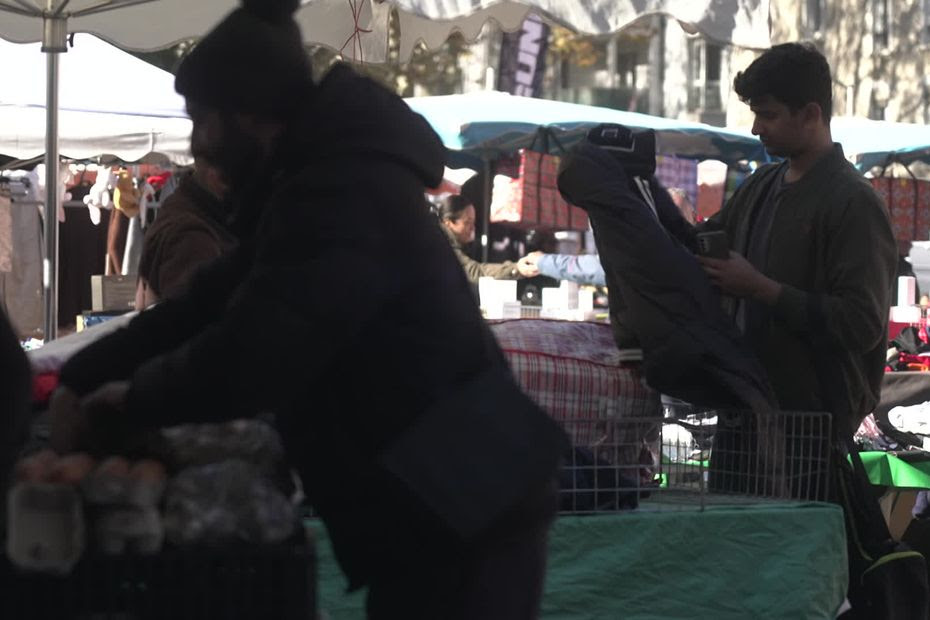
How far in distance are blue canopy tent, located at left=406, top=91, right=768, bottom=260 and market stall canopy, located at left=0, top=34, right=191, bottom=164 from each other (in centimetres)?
220

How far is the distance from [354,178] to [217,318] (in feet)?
1.57

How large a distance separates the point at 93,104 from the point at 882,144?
8.35 metres

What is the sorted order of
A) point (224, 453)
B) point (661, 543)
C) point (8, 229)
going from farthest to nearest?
point (8, 229) < point (661, 543) < point (224, 453)

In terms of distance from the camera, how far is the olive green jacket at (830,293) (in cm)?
425

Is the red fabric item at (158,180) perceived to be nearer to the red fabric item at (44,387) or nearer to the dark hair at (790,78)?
the dark hair at (790,78)

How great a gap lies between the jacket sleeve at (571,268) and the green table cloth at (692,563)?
8.42 metres

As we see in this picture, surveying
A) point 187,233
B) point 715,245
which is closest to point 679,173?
point 187,233

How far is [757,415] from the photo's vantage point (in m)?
4.12

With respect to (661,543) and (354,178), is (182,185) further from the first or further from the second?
(354,178)

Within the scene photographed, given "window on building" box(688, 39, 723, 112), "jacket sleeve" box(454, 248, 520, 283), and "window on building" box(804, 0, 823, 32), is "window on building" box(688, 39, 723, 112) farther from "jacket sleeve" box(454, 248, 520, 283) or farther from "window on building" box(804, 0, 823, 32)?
"jacket sleeve" box(454, 248, 520, 283)

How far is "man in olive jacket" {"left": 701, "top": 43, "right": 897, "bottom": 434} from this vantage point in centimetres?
424

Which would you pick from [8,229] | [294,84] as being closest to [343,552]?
[294,84]

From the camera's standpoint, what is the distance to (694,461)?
441 cm

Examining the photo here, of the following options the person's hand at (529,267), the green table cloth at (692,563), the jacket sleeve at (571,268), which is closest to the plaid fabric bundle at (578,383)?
the green table cloth at (692,563)
